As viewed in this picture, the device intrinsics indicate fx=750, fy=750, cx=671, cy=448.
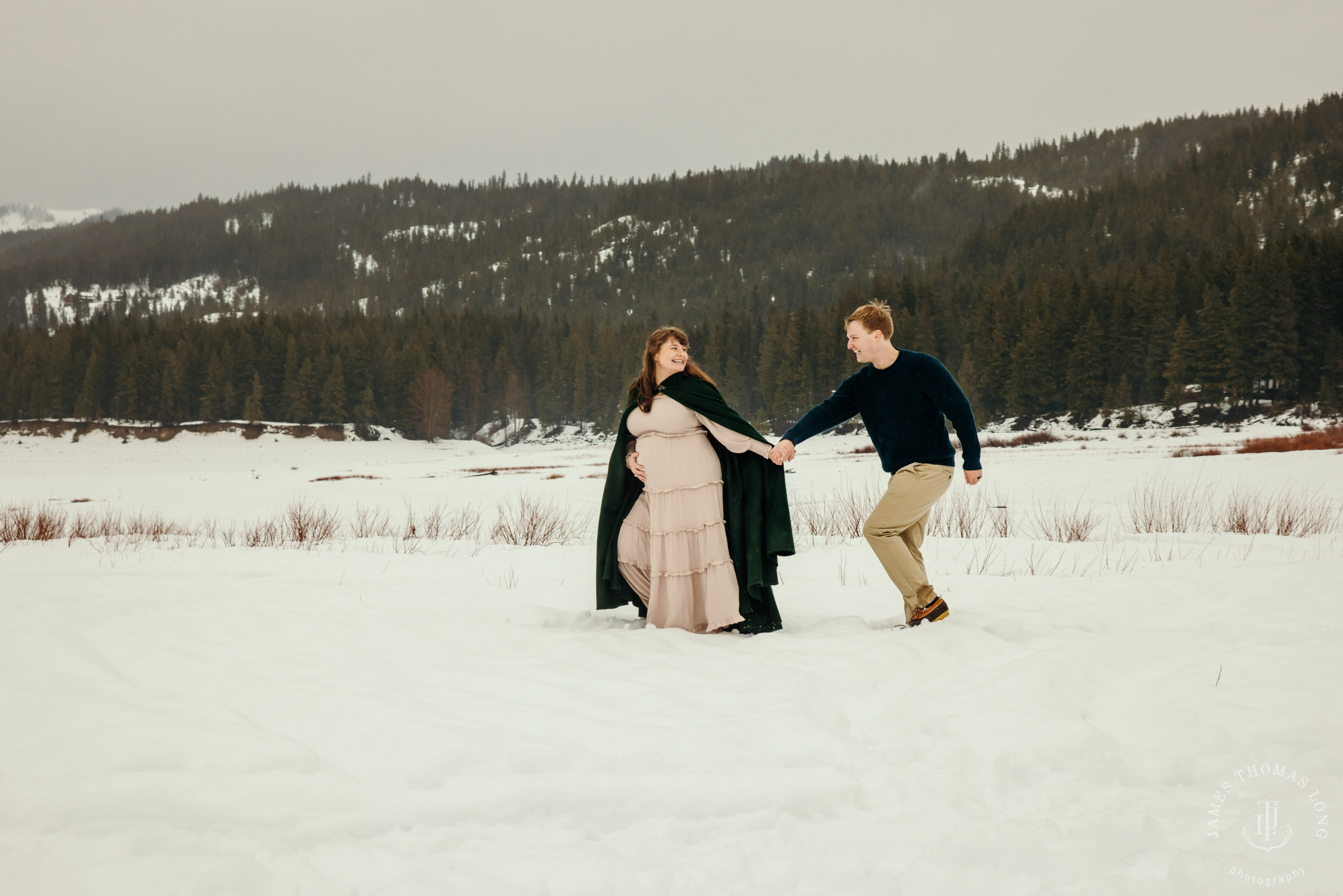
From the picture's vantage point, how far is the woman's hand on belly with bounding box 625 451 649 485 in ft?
19.5

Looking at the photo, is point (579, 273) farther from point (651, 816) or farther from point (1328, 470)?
point (651, 816)

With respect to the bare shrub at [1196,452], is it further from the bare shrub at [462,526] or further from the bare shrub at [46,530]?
the bare shrub at [46,530]

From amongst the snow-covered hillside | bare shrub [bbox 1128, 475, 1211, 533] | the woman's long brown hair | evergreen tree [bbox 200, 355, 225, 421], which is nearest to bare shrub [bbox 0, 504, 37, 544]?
the woman's long brown hair

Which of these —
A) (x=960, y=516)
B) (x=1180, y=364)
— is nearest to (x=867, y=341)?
(x=960, y=516)

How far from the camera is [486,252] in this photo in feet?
562

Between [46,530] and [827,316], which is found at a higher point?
[827,316]

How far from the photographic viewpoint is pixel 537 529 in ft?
42.9

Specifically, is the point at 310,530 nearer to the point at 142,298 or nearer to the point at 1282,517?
the point at 1282,517

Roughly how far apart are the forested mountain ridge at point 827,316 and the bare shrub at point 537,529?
2011 inches

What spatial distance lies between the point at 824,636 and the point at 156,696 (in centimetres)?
410

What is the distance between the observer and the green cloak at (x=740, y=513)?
5.73 metres

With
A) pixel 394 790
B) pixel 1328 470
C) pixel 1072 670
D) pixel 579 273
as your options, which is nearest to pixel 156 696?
pixel 394 790

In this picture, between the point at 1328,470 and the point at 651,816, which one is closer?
the point at 651,816

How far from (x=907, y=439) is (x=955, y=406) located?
1.33ft
